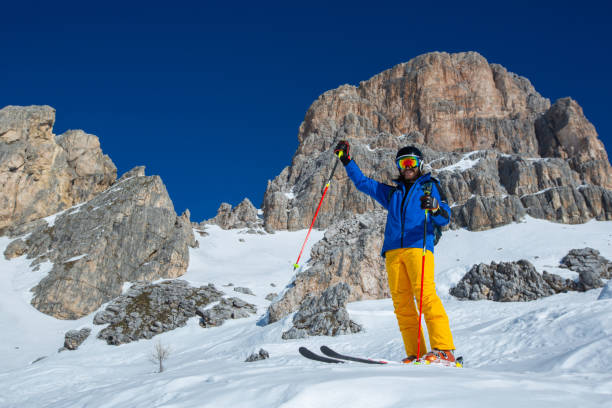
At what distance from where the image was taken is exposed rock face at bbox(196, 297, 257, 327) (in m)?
38.5

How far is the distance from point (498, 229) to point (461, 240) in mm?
7428

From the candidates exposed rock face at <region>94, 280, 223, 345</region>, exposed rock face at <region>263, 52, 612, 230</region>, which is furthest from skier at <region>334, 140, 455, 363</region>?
exposed rock face at <region>263, 52, 612, 230</region>

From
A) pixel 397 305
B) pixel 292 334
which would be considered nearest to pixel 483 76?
pixel 292 334

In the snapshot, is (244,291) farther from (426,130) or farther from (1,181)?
(426,130)

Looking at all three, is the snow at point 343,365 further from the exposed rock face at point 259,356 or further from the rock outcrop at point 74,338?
the rock outcrop at point 74,338

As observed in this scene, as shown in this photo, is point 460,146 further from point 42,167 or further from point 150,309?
point 42,167

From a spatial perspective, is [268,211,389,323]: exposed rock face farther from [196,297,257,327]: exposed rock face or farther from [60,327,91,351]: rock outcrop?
[60,327,91,351]: rock outcrop

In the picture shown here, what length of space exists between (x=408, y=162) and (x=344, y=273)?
21.7 meters

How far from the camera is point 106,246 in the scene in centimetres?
5103

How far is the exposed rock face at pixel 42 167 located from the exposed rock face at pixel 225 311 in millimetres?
39053

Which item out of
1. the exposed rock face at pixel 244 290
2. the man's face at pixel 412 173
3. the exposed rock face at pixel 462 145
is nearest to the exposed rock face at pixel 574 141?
the exposed rock face at pixel 462 145

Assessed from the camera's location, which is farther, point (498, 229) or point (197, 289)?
point (498, 229)

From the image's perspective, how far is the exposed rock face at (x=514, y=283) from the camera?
24625 mm

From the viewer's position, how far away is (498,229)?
65125 millimetres
